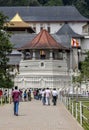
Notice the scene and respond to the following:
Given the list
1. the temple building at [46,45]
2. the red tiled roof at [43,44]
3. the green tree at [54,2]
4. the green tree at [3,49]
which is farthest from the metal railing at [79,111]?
the green tree at [54,2]

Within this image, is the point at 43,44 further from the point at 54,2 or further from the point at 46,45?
the point at 54,2

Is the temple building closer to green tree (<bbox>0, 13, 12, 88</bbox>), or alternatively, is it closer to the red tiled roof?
the red tiled roof

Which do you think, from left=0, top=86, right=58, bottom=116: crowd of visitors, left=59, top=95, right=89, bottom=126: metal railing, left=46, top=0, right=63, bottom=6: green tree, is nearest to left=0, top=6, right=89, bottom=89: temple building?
left=0, top=86, right=58, bottom=116: crowd of visitors

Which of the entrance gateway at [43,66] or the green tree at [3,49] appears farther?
the entrance gateway at [43,66]

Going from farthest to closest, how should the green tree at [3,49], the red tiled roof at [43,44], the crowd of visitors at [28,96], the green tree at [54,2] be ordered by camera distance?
the green tree at [54,2] → the red tiled roof at [43,44] → the green tree at [3,49] → the crowd of visitors at [28,96]

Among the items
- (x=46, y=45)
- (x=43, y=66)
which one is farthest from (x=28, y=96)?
(x=46, y=45)

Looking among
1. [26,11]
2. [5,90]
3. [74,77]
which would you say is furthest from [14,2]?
[5,90]

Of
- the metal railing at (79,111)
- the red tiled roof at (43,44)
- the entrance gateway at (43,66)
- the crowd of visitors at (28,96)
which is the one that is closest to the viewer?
the metal railing at (79,111)

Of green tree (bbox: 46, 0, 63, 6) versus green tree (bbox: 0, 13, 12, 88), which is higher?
green tree (bbox: 46, 0, 63, 6)

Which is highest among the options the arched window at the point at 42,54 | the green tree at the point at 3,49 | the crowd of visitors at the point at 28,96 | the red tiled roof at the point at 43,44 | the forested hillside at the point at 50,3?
the forested hillside at the point at 50,3

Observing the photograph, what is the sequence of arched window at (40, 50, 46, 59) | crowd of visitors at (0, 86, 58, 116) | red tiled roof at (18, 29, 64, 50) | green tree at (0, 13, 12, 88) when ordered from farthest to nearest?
red tiled roof at (18, 29, 64, 50) < arched window at (40, 50, 46, 59) < green tree at (0, 13, 12, 88) < crowd of visitors at (0, 86, 58, 116)

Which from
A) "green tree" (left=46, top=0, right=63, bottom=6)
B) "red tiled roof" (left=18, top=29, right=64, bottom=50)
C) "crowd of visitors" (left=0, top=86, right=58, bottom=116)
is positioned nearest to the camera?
"crowd of visitors" (left=0, top=86, right=58, bottom=116)

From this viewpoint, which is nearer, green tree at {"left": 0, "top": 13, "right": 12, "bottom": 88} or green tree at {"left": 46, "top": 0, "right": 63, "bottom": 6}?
green tree at {"left": 0, "top": 13, "right": 12, "bottom": 88}

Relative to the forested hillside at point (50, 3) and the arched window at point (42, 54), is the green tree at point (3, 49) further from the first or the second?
the forested hillside at point (50, 3)
